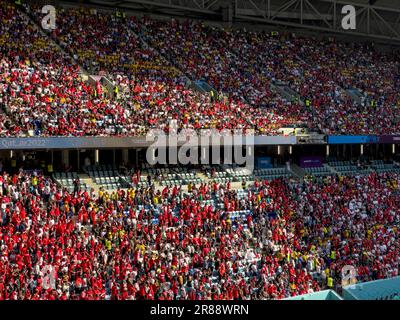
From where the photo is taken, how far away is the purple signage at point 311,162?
37.5 metres

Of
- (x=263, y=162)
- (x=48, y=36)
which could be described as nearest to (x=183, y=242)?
(x=263, y=162)

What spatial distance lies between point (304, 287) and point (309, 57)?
27405 mm

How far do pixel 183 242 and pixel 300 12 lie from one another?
29558 millimetres

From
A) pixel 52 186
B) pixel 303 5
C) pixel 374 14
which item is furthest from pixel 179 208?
pixel 374 14

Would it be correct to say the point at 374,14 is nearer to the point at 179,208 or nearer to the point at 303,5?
the point at 303,5

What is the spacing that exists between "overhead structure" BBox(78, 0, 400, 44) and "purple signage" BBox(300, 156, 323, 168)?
13369 mm

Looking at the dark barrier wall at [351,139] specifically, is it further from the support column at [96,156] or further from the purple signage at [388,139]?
the support column at [96,156]

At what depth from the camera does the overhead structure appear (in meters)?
43.5

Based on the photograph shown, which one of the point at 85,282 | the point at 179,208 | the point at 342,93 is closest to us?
the point at 85,282

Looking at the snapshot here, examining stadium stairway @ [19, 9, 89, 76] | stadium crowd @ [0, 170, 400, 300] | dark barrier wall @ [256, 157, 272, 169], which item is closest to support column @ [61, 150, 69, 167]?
stadium crowd @ [0, 170, 400, 300]

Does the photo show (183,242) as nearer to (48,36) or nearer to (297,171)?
(297,171)

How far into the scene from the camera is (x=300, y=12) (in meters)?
48.2

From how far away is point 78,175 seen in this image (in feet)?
93.2

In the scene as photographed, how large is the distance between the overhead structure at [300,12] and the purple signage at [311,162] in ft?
43.9
